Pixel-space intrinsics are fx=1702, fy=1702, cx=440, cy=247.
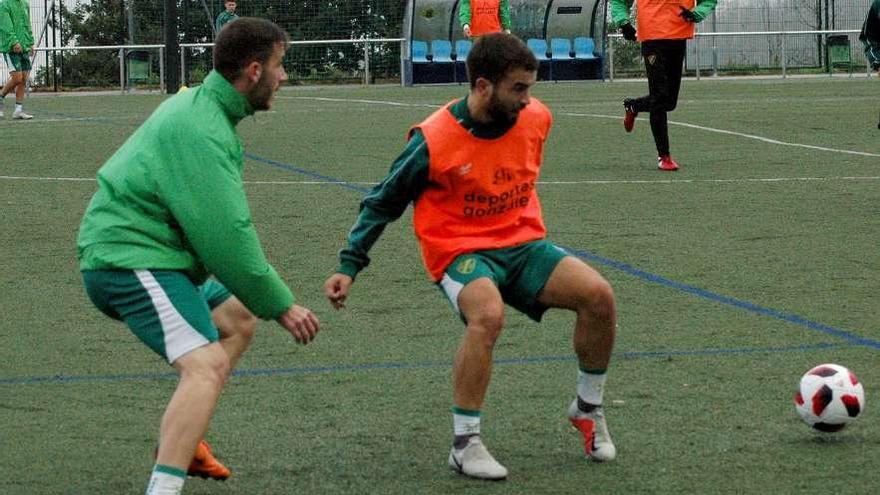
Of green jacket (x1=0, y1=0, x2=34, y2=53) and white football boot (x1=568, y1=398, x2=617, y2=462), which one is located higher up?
green jacket (x1=0, y1=0, x2=34, y2=53)

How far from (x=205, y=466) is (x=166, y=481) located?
58cm

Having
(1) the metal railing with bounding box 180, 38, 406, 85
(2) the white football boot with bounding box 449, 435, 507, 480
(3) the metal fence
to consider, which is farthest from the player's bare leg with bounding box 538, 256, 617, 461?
(1) the metal railing with bounding box 180, 38, 406, 85

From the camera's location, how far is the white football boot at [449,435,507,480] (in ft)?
16.7

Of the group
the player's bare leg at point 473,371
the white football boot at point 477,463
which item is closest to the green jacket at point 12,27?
the player's bare leg at point 473,371

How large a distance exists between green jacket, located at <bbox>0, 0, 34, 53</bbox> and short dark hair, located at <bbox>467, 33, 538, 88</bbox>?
63.9 ft

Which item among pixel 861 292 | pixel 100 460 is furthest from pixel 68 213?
pixel 100 460

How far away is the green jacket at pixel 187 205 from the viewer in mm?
4445

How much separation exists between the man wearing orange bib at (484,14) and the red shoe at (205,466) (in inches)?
713

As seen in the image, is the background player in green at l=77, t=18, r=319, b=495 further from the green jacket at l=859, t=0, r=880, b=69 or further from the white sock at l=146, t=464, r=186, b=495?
the green jacket at l=859, t=0, r=880, b=69

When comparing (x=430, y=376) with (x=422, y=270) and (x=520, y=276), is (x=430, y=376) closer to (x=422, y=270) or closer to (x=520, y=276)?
(x=520, y=276)

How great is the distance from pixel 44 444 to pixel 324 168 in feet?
30.9

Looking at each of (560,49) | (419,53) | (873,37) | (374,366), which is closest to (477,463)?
(374,366)

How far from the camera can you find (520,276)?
546 cm

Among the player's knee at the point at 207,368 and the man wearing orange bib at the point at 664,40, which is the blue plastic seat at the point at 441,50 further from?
the player's knee at the point at 207,368
